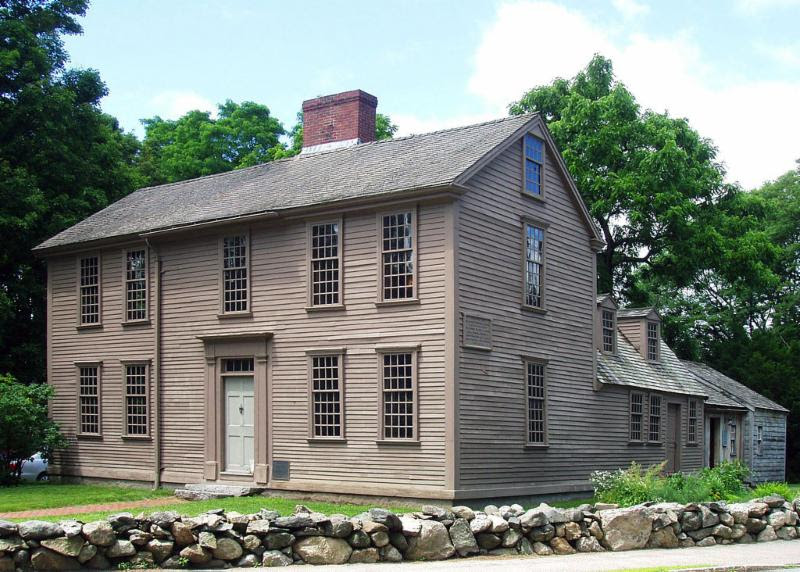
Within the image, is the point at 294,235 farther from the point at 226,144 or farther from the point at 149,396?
the point at 226,144

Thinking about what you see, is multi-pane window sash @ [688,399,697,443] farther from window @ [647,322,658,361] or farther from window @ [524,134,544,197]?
window @ [524,134,544,197]

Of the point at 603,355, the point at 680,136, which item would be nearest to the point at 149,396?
the point at 603,355

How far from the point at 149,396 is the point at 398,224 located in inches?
336

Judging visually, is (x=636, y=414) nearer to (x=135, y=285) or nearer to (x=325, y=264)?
(x=325, y=264)

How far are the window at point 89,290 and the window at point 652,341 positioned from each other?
16.2 metres

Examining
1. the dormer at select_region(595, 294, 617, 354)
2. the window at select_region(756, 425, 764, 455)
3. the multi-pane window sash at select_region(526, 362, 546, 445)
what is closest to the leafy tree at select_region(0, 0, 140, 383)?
the multi-pane window sash at select_region(526, 362, 546, 445)

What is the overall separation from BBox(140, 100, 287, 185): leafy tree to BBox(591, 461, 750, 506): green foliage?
3206 cm

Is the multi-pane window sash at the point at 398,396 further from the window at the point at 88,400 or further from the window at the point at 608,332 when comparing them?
the window at the point at 88,400

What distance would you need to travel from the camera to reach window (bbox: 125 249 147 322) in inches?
1032

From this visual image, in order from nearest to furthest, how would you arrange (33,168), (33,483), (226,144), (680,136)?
(33,483) < (33,168) < (680,136) < (226,144)

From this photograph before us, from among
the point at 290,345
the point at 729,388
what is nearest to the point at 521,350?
Result: the point at 290,345

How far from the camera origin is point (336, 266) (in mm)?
22469

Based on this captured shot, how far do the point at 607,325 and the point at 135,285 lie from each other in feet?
42.6

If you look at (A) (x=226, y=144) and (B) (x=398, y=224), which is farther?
(A) (x=226, y=144)
